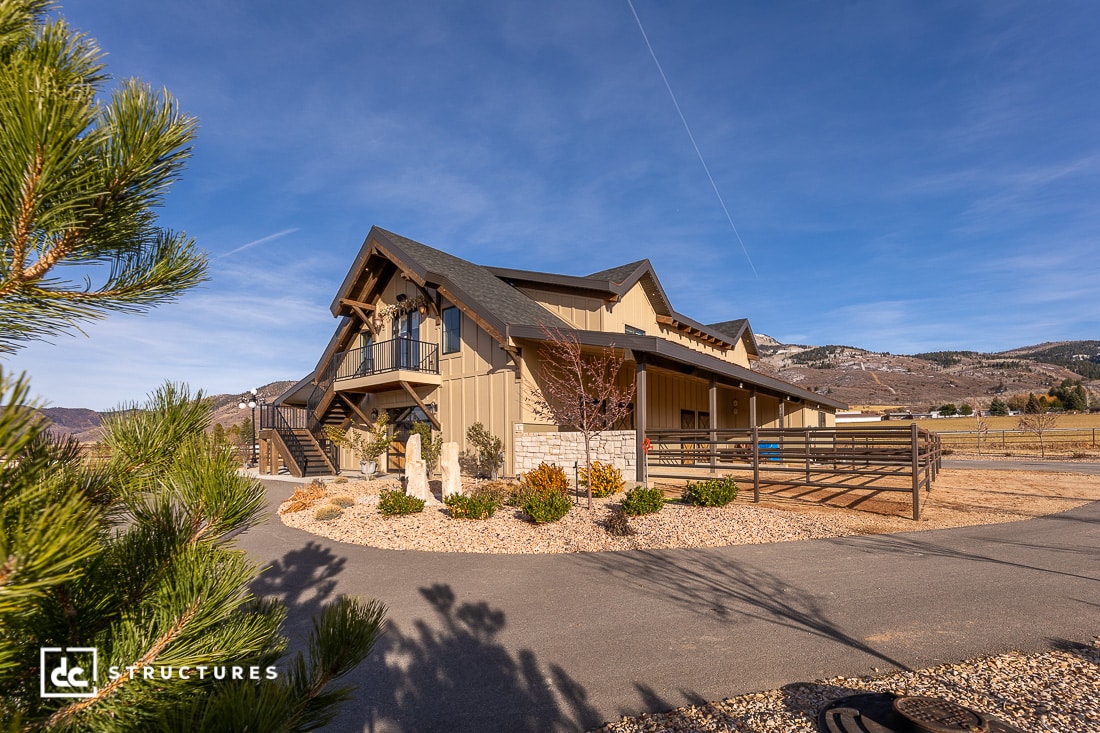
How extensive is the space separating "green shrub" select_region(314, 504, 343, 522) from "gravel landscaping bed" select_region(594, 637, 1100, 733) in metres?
10.00

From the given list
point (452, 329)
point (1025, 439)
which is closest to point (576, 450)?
point (452, 329)

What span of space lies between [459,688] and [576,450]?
1076 centimetres

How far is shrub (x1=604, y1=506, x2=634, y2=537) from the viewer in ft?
32.0

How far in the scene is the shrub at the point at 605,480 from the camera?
520 inches

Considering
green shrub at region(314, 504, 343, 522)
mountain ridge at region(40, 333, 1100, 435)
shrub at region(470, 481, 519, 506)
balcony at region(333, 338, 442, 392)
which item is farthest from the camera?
mountain ridge at region(40, 333, 1100, 435)

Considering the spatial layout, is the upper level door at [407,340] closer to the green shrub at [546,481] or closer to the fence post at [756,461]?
the green shrub at [546,481]

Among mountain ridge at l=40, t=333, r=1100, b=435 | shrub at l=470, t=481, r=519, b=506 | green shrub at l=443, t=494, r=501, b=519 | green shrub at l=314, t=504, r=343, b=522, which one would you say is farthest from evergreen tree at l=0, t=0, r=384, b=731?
mountain ridge at l=40, t=333, r=1100, b=435

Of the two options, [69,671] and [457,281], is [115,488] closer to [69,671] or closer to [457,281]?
[69,671]

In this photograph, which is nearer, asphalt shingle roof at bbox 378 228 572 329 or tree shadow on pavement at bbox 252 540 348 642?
tree shadow on pavement at bbox 252 540 348 642

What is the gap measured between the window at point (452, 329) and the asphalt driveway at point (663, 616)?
1061cm

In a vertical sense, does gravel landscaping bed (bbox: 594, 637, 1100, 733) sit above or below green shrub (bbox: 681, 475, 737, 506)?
below

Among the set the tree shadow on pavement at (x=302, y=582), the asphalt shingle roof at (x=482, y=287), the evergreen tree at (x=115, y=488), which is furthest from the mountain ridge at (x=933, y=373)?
the evergreen tree at (x=115, y=488)

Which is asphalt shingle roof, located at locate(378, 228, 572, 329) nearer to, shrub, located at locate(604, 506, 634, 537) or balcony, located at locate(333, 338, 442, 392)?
balcony, located at locate(333, 338, 442, 392)

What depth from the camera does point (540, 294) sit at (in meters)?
22.1
